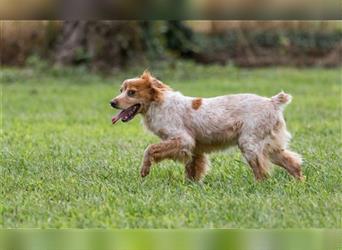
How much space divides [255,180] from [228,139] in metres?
0.39

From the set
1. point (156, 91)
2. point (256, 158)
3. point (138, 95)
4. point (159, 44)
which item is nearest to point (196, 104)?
point (156, 91)

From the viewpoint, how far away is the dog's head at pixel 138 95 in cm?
598

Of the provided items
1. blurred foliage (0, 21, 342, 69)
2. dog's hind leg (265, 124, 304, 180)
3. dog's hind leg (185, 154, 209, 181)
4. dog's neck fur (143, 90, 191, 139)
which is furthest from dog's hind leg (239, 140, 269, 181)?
blurred foliage (0, 21, 342, 69)

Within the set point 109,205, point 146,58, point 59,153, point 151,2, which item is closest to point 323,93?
point 146,58

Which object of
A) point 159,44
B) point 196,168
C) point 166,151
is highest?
point 159,44

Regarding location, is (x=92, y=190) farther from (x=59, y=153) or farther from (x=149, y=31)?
(x=149, y=31)

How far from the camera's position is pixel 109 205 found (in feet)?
16.1

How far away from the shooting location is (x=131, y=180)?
590 centimetres

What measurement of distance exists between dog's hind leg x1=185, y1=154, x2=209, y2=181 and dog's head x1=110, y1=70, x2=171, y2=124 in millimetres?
544

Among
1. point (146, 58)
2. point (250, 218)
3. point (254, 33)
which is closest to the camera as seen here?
point (250, 218)

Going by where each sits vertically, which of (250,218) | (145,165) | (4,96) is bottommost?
(250,218)

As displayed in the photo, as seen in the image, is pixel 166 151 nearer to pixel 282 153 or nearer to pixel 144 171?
pixel 144 171

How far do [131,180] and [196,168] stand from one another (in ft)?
1.76

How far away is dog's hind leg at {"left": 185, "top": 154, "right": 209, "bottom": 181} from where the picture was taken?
6043 millimetres
